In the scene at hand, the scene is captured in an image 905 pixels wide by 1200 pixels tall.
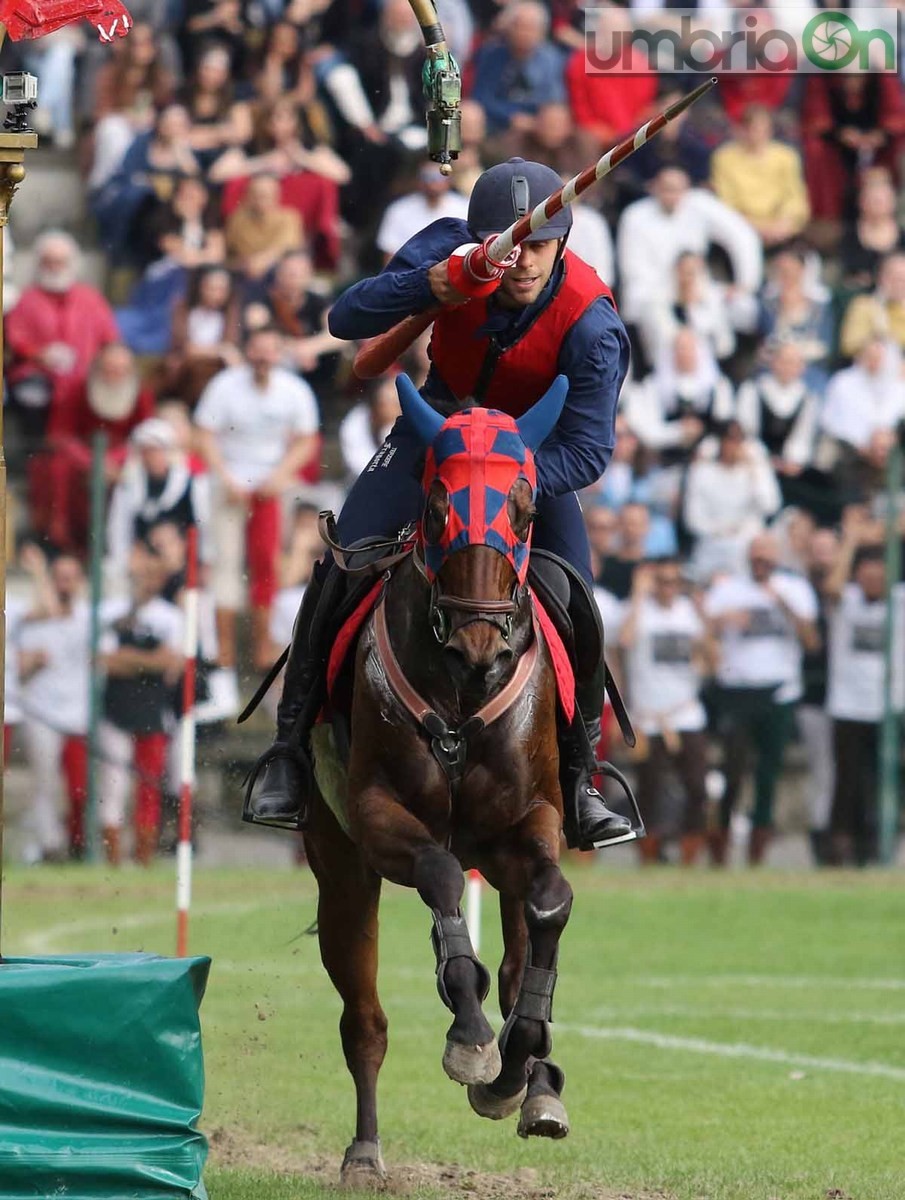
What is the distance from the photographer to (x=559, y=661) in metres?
8.25

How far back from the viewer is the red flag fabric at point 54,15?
7605 mm

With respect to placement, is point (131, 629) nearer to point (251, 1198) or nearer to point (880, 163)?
point (880, 163)

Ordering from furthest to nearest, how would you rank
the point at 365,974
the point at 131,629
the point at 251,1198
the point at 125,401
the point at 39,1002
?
the point at 125,401, the point at 131,629, the point at 365,974, the point at 251,1198, the point at 39,1002

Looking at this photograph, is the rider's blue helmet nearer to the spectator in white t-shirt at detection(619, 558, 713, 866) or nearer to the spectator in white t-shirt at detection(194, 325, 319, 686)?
the spectator in white t-shirt at detection(194, 325, 319, 686)

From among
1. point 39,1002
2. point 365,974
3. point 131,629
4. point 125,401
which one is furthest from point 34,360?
point 39,1002

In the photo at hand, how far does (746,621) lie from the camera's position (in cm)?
1834

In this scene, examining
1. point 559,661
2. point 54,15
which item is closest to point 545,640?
point 559,661

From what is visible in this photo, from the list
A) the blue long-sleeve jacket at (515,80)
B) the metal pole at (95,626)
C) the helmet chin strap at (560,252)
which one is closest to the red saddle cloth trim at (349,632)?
the helmet chin strap at (560,252)

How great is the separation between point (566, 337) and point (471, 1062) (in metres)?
2.57

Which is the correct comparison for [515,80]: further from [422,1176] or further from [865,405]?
[422,1176]

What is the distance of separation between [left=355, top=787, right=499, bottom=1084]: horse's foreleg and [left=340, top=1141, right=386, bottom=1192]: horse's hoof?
3.42 ft

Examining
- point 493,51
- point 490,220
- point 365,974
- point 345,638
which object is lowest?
point 365,974

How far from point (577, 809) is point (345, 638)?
39.0 inches

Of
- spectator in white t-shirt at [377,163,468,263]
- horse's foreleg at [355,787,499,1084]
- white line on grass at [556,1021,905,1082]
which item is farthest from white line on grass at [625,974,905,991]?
spectator in white t-shirt at [377,163,468,263]
